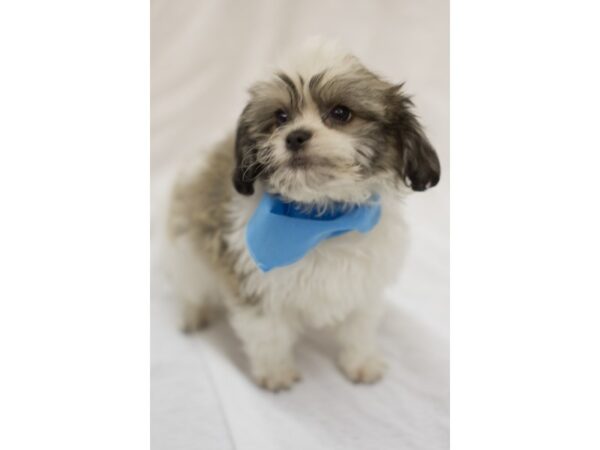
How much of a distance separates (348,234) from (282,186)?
Result: 0.38 metres

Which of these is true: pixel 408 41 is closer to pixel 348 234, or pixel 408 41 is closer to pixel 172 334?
pixel 348 234

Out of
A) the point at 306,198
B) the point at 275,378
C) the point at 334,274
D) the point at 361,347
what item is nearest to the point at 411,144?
the point at 306,198

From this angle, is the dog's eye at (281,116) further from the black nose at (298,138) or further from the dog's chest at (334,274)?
the dog's chest at (334,274)

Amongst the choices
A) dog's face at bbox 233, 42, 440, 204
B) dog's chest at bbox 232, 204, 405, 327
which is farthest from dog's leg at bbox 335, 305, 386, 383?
dog's face at bbox 233, 42, 440, 204

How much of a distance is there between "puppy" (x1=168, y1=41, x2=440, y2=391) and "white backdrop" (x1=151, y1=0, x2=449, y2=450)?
0.12m

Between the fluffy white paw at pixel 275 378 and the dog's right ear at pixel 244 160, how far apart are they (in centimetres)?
81

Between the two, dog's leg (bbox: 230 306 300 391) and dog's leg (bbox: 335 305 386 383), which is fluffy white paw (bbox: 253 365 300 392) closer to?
dog's leg (bbox: 230 306 300 391)

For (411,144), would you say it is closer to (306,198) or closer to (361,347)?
(306,198)

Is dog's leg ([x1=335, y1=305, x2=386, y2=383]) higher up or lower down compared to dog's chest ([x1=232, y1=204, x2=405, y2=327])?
lower down

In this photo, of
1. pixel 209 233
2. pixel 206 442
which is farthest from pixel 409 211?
pixel 206 442

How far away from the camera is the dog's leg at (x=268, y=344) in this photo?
2043 millimetres

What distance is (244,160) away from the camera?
1.76 meters

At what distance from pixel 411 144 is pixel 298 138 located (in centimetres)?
43

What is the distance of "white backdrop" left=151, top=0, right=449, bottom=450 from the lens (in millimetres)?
1751
